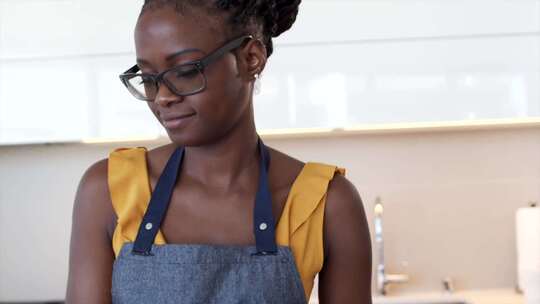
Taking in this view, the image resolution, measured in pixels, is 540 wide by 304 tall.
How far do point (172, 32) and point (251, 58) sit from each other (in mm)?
110

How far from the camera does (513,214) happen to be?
2846 millimetres

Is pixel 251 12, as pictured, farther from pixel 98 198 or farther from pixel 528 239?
pixel 528 239

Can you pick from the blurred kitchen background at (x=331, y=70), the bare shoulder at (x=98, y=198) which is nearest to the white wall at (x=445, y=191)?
the blurred kitchen background at (x=331, y=70)

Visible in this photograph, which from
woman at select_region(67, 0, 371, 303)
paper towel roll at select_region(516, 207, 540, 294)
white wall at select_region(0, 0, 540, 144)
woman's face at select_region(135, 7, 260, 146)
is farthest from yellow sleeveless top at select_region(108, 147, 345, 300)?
paper towel roll at select_region(516, 207, 540, 294)

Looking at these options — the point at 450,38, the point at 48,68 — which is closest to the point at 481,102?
the point at 450,38

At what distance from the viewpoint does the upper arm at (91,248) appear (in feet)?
3.05

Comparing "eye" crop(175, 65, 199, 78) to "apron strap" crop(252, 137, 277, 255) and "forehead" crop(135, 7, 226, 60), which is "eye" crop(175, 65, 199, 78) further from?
"apron strap" crop(252, 137, 277, 255)

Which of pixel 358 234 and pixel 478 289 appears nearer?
pixel 358 234

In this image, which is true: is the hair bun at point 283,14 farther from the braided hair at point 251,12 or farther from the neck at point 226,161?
the neck at point 226,161

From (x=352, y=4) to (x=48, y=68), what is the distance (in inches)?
39.5

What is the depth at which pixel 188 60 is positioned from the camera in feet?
2.83

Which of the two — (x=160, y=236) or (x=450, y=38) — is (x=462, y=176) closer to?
(x=450, y=38)

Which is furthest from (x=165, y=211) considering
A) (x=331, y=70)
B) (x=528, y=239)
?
(x=528, y=239)

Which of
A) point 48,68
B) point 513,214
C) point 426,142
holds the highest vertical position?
point 48,68
